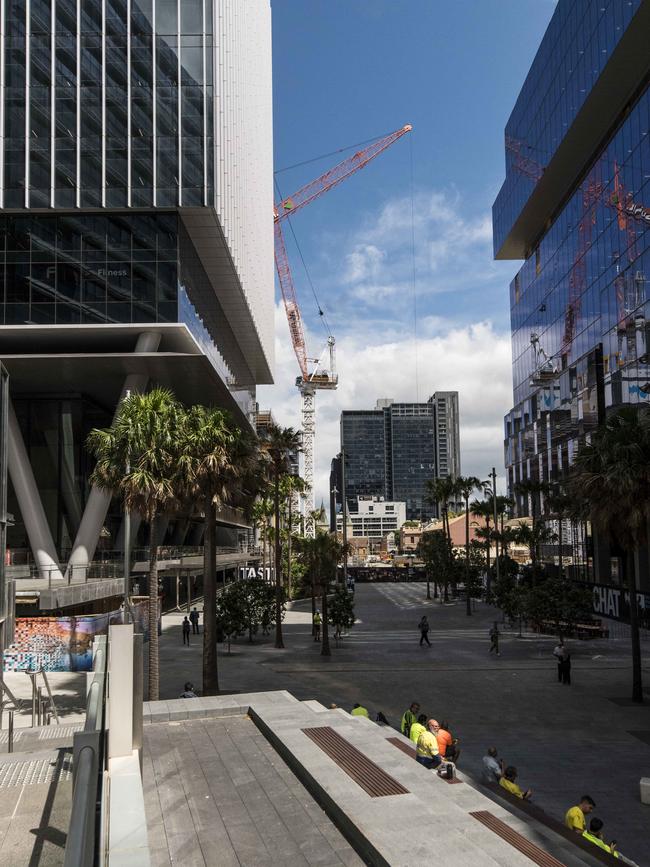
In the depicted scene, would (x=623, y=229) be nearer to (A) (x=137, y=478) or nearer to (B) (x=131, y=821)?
(A) (x=137, y=478)

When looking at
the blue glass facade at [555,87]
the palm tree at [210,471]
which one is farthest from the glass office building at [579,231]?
the palm tree at [210,471]

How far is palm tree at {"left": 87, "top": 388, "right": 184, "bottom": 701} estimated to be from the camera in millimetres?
26406

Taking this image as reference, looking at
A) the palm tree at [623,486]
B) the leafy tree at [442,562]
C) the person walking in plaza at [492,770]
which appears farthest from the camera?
the leafy tree at [442,562]

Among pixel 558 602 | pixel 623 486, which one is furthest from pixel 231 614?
pixel 623 486

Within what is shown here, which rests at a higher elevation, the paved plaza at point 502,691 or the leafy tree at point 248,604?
the leafy tree at point 248,604

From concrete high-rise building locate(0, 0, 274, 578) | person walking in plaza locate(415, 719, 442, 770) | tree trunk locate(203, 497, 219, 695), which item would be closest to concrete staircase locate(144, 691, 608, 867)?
person walking in plaza locate(415, 719, 442, 770)

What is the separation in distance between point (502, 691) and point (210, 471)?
13.7 meters

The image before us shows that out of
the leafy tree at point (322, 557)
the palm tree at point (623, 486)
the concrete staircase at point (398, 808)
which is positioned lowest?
the concrete staircase at point (398, 808)

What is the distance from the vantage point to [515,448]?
9019cm

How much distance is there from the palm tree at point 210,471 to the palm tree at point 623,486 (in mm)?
13079

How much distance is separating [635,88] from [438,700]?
46.7m

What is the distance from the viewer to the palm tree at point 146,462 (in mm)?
26406

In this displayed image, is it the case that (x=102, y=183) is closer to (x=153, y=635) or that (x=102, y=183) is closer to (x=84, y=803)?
(x=153, y=635)

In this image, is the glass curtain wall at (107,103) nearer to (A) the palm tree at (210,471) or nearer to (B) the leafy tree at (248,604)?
(A) the palm tree at (210,471)
